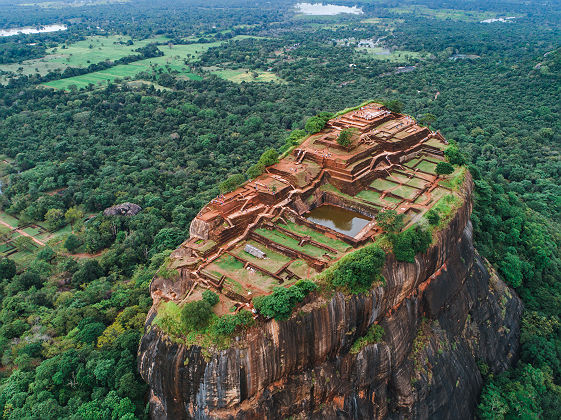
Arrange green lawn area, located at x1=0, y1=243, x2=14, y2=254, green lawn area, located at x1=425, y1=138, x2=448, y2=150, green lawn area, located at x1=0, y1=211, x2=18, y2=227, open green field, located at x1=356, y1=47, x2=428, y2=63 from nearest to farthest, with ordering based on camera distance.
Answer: green lawn area, located at x1=425, y1=138, x2=448, y2=150 < green lawn area, located at x1=0, y1=243, x2=14, y2=254 < green lawn area, located at x1=0, y1=211, x2=18, y2=227 < open green field, located at x1=356, y1=47, x2=428, y2=63

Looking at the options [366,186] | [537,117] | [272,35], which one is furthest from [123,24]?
[366,186]

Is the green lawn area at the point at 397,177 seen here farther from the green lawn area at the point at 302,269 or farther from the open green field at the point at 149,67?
the open green field at the point at 149,67

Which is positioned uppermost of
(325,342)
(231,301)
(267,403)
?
(231,301)

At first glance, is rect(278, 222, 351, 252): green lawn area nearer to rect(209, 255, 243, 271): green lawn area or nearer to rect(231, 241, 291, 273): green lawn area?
rect(231, 241, 291, 273): green lawn area

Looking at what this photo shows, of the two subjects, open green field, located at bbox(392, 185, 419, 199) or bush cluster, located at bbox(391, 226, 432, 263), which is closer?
bush cluster, located at bbox(391, 226, 432, 263)

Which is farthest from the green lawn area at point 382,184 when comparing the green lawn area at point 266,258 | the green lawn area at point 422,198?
the green lawn area at point 266,258

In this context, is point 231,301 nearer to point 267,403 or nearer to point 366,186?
point 267,403

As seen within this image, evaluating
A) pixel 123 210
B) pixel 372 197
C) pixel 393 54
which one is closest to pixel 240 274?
pixel 372 197

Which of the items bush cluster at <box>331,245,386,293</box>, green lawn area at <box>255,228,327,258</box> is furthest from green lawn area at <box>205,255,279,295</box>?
bush cluster at <box>331,245,386,293</box>
